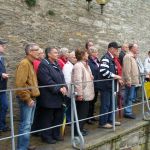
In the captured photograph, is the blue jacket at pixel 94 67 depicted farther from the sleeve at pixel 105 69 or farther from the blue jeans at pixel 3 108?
the blue jeans at pixel 3 108

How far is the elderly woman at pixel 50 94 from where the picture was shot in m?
5.34

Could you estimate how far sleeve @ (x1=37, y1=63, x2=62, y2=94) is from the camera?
5320 mm

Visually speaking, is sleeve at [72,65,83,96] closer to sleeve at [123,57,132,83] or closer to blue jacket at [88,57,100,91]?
blue jacket at [88,57,100,91]

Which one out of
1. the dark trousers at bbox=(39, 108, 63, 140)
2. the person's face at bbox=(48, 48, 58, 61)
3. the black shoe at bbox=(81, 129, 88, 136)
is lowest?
the black shoe at bbox=(81, 129, 88, 136)

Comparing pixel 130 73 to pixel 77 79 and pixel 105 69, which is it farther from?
pixel 77 79

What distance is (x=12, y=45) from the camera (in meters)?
7.14

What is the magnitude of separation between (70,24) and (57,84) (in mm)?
3660

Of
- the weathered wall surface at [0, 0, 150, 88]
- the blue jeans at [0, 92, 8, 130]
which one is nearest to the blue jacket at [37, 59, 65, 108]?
the blue jeans at [0, 92, 8, 130]

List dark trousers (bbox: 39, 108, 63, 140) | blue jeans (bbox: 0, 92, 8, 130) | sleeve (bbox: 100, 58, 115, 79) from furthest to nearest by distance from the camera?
sleeve (bbox: 100, 58, 115, 79)
blue jeans (bbox: 0, 92, 8, 130)
dark trousers (bbox: 39, 108, 63, 140)

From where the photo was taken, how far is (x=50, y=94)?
5391 mm

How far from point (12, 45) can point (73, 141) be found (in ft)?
8.83

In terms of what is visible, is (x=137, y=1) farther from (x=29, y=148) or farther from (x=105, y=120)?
(x=29, y=148)

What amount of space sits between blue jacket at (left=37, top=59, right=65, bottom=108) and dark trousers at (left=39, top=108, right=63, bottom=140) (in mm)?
138

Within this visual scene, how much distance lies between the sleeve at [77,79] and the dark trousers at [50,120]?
413mm
